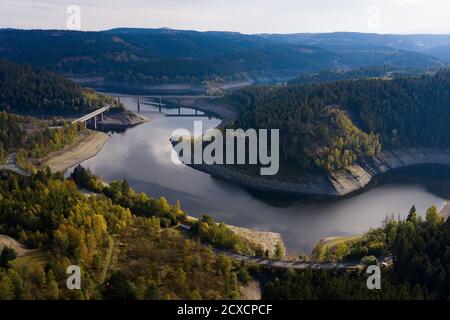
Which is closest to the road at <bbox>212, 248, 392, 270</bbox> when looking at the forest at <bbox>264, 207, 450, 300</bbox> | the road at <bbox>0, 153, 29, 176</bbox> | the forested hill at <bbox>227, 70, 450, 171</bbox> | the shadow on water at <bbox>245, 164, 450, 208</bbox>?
the forest at <bbox>264, 207, 450, 300</bbox>

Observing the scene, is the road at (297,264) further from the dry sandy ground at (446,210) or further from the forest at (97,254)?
the dry sandy ground at (446,210)

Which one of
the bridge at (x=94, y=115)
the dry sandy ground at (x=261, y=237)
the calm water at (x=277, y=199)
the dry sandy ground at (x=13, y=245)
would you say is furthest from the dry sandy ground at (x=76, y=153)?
the dry sandy ground at (x=13, y=245)

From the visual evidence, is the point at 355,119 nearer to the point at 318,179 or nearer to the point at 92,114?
the point at 318,179

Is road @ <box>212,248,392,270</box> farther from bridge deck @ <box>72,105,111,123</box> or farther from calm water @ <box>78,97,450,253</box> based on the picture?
bridge deck @ <box>72,105,111,123</box>
